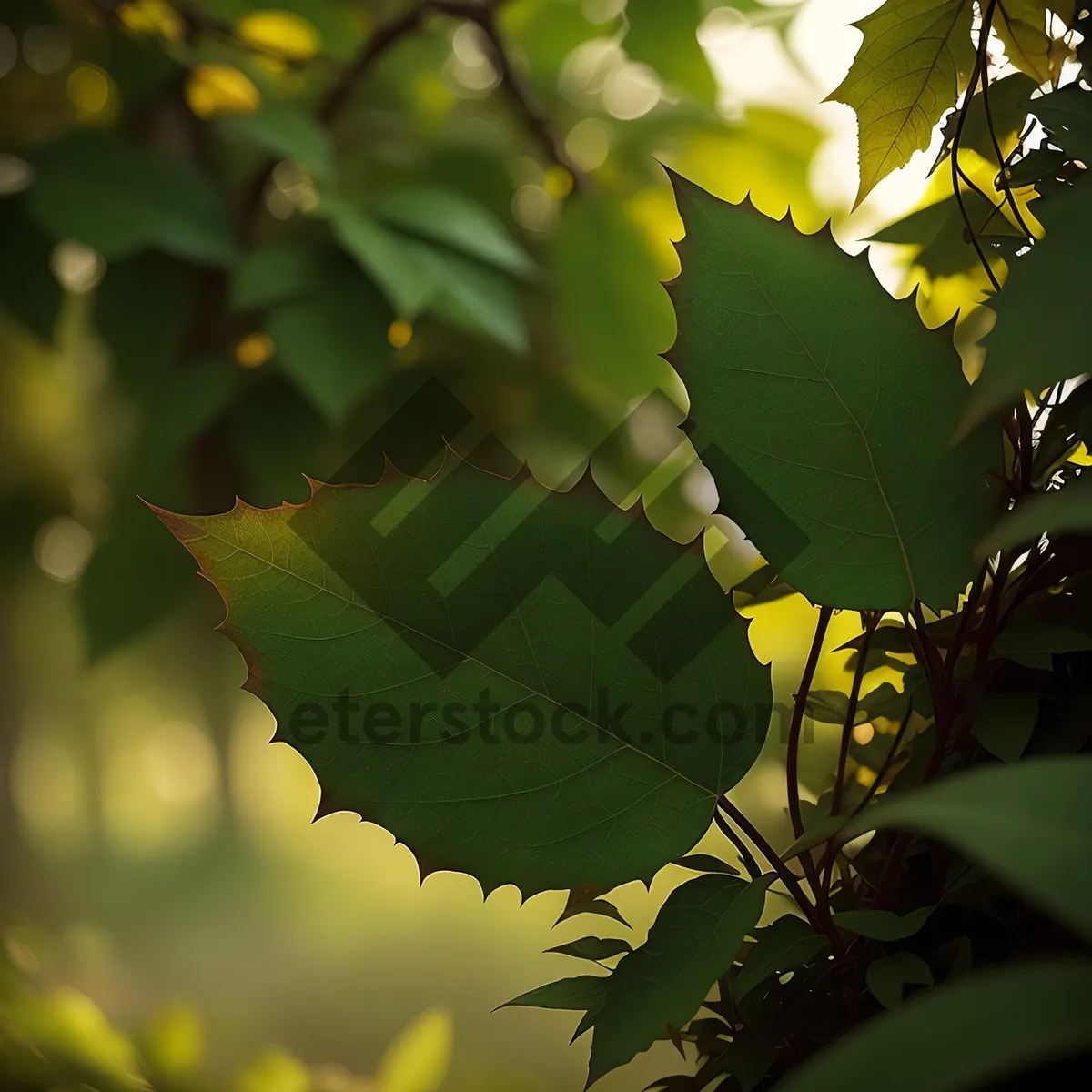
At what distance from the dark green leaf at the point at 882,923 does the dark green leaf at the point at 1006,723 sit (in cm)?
2

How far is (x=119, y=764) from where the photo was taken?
2.72 ft

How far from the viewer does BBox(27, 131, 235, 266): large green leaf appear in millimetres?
372

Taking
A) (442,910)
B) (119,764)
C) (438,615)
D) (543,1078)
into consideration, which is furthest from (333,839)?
(438,615)

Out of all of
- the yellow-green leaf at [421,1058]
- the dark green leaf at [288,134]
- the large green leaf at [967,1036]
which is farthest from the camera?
the dark green leaf at [288,134]

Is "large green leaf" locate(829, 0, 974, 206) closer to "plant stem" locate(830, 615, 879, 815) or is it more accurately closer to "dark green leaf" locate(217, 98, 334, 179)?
"plant stem" locate(830, 615, 879, 815)

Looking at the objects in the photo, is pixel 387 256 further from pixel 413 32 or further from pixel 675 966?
pixel 675 966

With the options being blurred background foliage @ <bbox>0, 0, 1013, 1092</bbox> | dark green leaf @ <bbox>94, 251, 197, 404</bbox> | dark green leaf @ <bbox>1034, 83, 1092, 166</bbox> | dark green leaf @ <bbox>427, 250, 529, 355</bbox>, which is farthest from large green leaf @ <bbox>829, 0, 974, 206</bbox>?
dark green leaf @ <bbox>94, 251, 197, 404</bbox>

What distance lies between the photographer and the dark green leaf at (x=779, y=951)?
3.7 inches

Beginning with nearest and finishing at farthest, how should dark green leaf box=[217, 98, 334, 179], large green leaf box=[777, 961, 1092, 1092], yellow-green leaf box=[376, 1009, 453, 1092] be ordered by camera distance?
large green leaf box=[777, 961, 1092, 1092] < yellow-green leaf box=[376, 1009, 453, 1092] < dark green leaf box=[217, 98, 334, 179]

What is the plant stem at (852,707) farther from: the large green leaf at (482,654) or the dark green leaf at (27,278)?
the dark green leaf at (27,278)

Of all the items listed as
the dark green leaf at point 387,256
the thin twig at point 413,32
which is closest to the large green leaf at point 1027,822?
Answer: the dark green leaf at point 387,256

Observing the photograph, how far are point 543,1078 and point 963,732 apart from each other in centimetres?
26

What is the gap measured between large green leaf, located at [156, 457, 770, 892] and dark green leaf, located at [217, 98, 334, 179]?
0.31m

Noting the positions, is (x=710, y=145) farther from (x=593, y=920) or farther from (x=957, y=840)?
(x=957, y=840)
